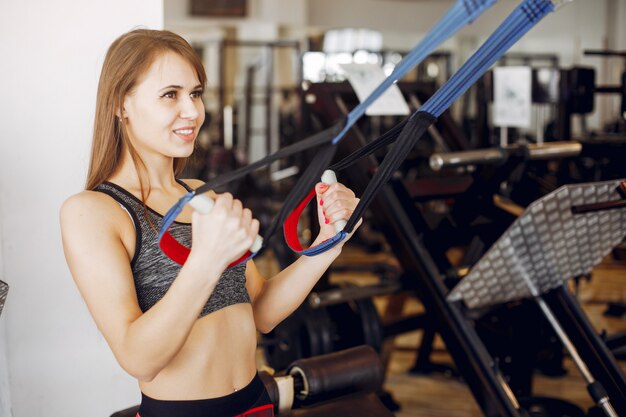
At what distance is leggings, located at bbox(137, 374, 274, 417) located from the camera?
1.38 metres

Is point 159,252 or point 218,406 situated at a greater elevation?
point 159,252

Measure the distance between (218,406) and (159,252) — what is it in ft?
1.03

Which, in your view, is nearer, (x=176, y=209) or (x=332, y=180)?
(x=176, y=209)

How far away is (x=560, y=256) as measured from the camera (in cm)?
238

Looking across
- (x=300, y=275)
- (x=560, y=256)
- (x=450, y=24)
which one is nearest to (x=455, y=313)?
(x=560, y=256)

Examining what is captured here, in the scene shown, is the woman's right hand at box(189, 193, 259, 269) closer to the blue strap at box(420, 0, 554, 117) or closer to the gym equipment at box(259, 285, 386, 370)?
the blue strap at box(420, 0, 554, 117)

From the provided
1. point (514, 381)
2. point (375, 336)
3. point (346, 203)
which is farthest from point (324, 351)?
point (346, 203)

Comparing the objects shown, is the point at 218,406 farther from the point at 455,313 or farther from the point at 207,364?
the point at 455,313

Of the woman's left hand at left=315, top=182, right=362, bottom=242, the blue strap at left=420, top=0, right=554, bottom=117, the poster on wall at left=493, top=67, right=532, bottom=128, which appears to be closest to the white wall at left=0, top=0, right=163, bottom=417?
the woman's left hand at left=315, top=182, right=362, bottom=242

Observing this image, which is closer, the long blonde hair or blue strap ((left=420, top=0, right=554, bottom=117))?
blue strap ((left=420, top=0, right=554, bottom=117))

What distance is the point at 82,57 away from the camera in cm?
181

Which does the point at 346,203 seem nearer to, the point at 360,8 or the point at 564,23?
the point at 360,8

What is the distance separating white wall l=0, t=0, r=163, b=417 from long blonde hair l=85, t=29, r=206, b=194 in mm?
459

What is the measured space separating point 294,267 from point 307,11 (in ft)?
30.7
